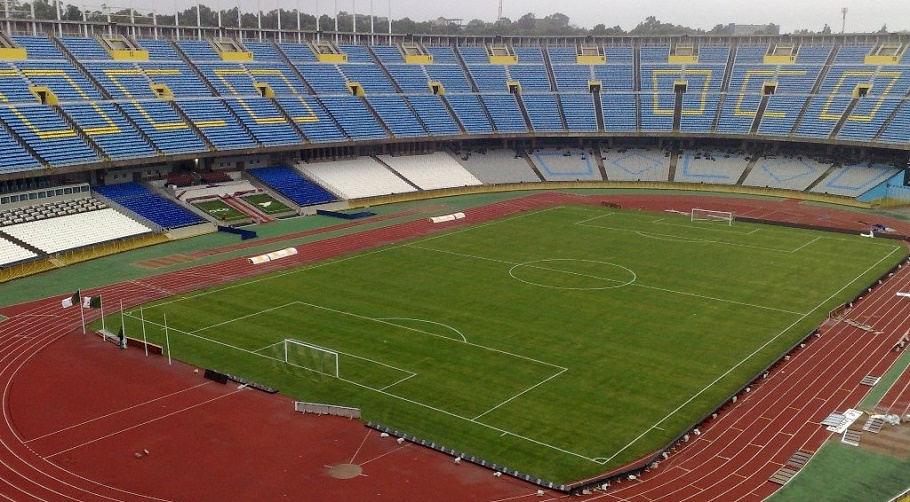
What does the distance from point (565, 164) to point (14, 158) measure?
5179 centimetres

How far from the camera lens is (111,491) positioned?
2391 centimetres

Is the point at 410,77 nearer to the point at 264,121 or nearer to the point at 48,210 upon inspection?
the point at 264,121

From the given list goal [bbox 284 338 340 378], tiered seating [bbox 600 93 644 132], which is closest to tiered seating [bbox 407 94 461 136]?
tiered seating [bbox 600 93 644 132]

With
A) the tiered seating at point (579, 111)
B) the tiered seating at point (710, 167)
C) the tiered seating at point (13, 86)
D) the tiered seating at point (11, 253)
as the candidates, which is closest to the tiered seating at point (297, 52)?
the tiered seating at point (13, 86)

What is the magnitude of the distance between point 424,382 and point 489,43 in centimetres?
7347

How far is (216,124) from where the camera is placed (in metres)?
70.1

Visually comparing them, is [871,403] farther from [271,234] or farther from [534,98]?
[534,98]

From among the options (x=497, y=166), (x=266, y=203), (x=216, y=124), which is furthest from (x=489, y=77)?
(x=266, y=203)

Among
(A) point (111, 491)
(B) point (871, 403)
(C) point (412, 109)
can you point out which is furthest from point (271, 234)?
→ (B) point (871, 403)

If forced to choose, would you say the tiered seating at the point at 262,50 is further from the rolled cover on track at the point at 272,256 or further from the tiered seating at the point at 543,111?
the rolled cover on track at the point at 272,256

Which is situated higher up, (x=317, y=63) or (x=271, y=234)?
(x=317, y=63)

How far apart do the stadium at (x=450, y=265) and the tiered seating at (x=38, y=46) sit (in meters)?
0.45

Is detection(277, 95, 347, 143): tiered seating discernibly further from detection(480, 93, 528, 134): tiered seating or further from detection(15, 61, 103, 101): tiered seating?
detection(480, 93, 528, 134): tiered seating

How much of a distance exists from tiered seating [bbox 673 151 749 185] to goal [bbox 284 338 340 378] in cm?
5595
